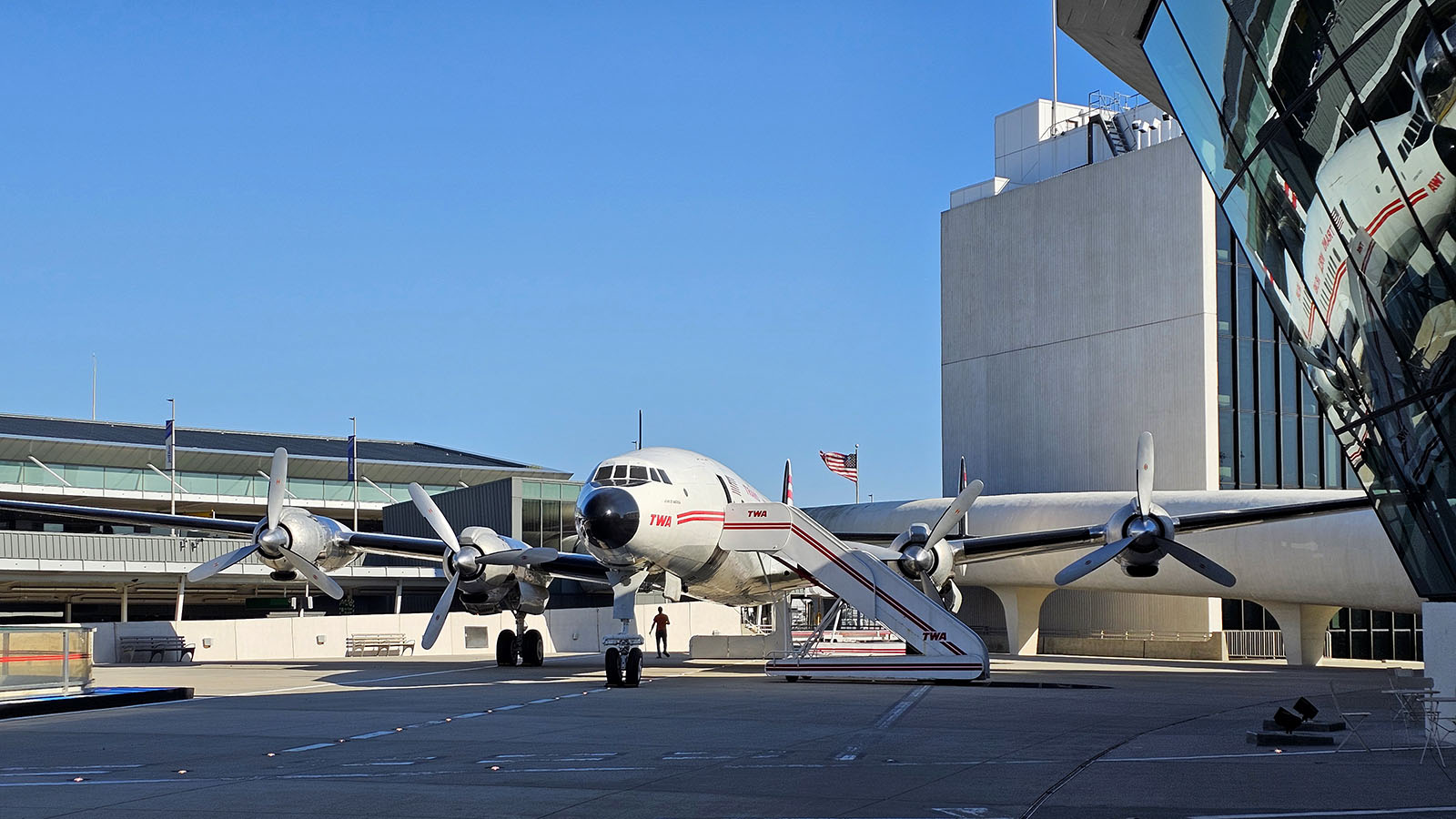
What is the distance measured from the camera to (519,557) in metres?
28.7

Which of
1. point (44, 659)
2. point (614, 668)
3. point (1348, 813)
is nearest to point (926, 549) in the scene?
point (614, 668)

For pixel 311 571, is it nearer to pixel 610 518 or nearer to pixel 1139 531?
pixel 610 518

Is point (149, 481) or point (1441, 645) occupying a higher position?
point (149, 481)

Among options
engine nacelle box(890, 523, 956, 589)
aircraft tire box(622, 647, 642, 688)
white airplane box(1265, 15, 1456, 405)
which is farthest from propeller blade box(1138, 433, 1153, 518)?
white airplane box(1265, 15, 1456, 405)

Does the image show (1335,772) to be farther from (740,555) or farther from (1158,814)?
(740,555)

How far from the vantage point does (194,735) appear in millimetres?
15133

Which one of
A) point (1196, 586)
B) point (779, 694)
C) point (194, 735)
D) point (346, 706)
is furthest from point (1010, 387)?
point (194, 735)

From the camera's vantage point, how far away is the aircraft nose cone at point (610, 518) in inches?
888

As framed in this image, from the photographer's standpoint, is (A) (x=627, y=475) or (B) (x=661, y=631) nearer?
(A) (x=627, y=475)

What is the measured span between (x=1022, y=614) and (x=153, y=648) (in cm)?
2656

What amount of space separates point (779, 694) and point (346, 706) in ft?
21.9

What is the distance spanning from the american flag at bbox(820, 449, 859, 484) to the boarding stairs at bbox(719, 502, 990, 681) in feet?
61.8

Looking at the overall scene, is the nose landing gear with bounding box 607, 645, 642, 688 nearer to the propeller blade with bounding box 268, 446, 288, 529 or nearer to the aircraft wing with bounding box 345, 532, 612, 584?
the aircraft wing with bounding box 345, 532, 612, 584

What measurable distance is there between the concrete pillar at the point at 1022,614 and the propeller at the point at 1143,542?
17.3m
